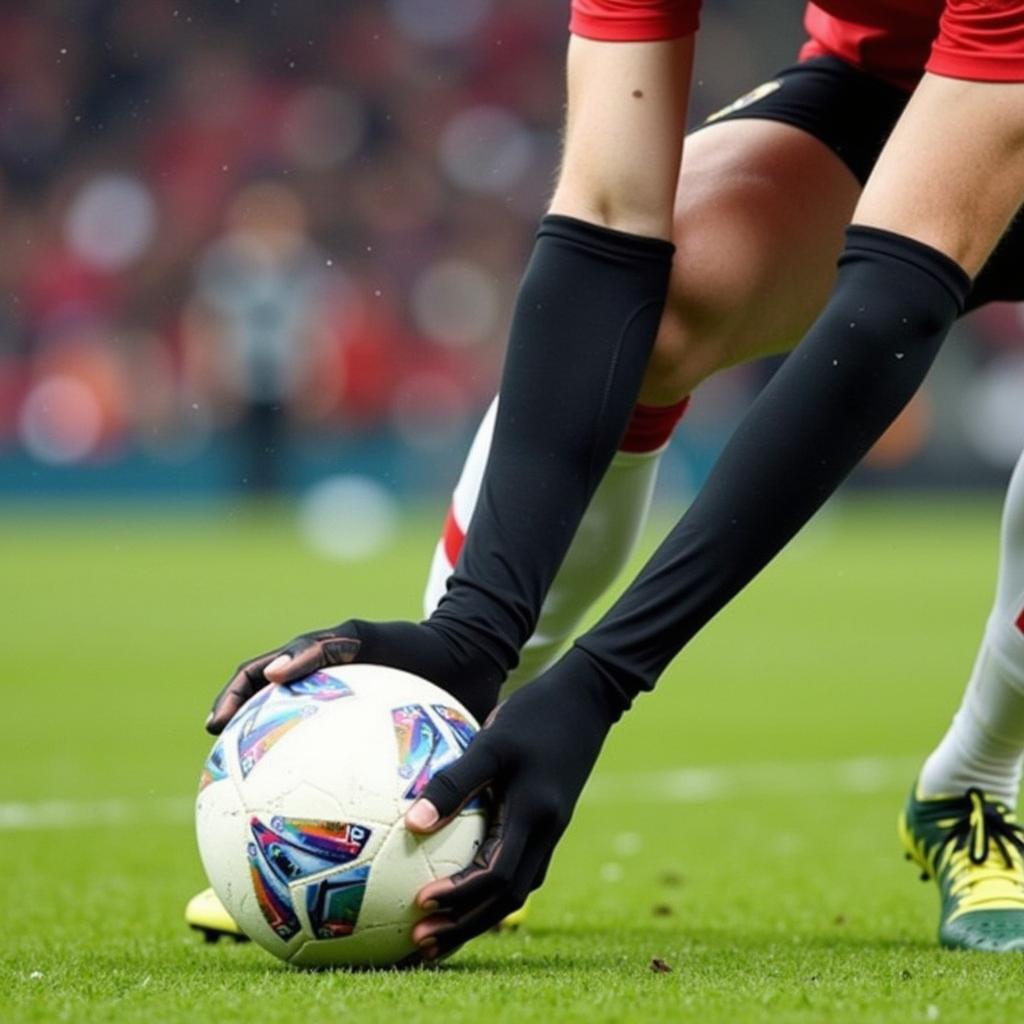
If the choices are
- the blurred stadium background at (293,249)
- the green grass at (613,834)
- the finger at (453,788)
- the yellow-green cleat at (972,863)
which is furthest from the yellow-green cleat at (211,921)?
the blurred stadium background at (293,249)

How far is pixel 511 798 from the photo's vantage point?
2186mm

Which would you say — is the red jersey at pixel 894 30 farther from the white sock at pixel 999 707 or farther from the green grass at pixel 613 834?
the green grass at pixel 613 834

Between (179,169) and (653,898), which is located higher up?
(653,898)

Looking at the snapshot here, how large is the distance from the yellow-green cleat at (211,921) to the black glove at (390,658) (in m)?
0.46

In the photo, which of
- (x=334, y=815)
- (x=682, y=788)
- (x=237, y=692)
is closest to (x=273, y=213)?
(x=682, y=788)

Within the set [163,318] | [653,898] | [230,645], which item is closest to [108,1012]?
[653,898]

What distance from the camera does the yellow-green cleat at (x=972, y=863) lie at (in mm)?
2666

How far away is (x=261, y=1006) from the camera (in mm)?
2018

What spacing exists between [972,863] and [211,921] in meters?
0.96

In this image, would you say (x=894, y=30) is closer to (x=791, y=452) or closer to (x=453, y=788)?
(x=791, y=452)

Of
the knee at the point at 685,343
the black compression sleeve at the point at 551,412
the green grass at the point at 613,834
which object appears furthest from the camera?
the knee at the point at 685,343

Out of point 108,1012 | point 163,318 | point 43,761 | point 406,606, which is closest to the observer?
point 108,1012

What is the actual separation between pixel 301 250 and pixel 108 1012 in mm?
12848

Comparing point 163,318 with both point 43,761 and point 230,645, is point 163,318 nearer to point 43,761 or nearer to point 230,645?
point 230,645
